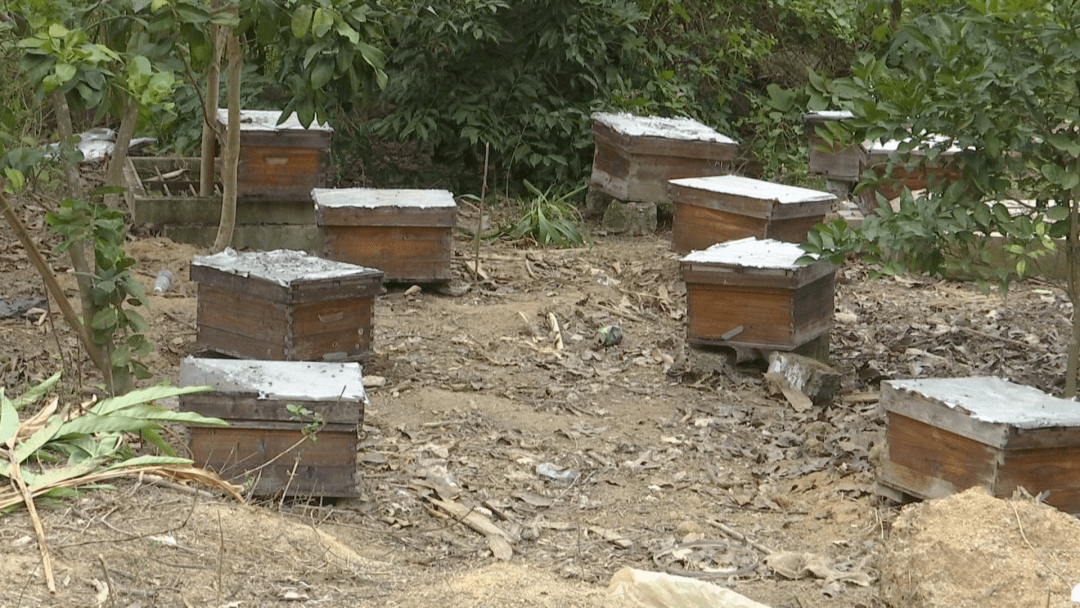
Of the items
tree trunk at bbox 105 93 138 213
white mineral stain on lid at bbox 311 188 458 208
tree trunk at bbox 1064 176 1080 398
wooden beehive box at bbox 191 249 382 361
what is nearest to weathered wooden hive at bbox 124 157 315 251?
white mineral stain on lid at bbox 311 188 458 208

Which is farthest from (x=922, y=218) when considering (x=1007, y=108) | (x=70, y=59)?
(x=70, y=59)

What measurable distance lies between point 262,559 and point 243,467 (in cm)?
96

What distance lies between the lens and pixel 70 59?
3938 mm

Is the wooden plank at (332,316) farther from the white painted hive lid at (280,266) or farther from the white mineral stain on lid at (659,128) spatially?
the white mineral stain on lid at (659,128)

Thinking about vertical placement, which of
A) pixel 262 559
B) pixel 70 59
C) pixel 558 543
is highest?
pixel 70 59

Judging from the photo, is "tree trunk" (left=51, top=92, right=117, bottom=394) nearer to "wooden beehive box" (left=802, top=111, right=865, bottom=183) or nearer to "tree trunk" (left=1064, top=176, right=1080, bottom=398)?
"tree trunk" (left=1064, top=176, right=1080, bottom=398)

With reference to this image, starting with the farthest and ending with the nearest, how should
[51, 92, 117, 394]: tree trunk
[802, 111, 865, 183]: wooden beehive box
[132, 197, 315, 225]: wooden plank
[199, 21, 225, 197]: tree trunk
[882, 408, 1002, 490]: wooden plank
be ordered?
1. [802, 111, 865, 183]: wooden beehive box
2. [132, 197, 315, 225]: wooden plank
3. [199, 21, 225, 197]: tree trunk
4. [51, 92, 117, 394]: tree trunk
5. [882, 408, 1002, 490]: wooden plank

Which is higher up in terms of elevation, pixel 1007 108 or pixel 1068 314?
pixel 1007 108

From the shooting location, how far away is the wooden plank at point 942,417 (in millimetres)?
4305

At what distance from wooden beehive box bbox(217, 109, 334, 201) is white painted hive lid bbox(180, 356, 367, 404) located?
13.0 feet

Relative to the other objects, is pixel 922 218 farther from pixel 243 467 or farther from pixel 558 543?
pixel 243 467

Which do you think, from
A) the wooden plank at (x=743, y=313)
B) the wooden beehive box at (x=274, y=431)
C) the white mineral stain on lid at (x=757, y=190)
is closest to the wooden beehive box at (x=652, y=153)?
the white mineral stain on lid at (x=757, y=190)

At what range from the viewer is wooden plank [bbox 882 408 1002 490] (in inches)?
172

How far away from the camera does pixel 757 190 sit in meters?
7.88
